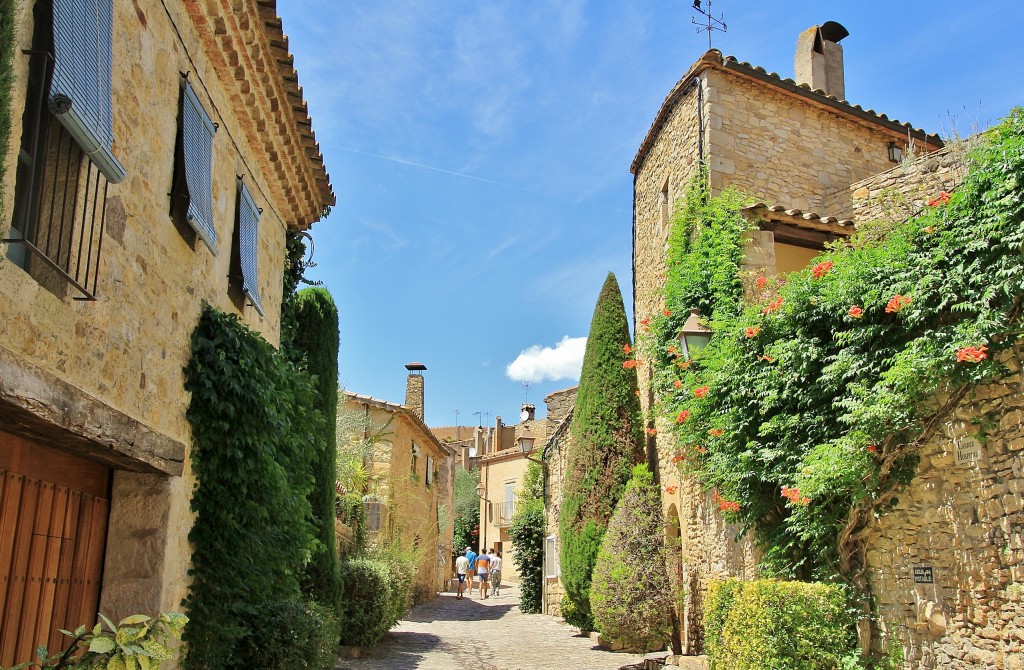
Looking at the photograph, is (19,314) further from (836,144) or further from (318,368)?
(836,144)

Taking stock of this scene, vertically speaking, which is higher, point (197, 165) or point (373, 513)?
point (197, 165)

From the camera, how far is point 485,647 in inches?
500

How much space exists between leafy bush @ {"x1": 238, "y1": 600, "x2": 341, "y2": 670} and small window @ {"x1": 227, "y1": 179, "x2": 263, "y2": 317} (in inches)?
101

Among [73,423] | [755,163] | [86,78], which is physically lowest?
[73,423]

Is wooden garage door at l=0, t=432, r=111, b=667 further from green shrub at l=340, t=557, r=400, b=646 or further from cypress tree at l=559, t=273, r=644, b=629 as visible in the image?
cypress tree at l=559, t=273, r=644, b=629

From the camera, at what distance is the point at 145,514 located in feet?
16.9

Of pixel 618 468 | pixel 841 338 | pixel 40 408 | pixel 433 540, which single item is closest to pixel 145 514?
pixel 40 408

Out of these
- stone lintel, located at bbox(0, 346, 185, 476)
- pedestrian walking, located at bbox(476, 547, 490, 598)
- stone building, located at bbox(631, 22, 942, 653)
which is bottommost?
pedestrian walking, located at bbox(476, 547, 490, 598)

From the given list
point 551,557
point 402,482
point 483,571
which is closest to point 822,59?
point 551,557

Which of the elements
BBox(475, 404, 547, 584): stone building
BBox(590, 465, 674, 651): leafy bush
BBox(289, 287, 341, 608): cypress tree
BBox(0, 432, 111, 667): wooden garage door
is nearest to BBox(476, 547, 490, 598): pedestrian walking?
BBox(475, 404, 547, 584): stone building

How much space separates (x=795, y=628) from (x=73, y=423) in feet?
19.6

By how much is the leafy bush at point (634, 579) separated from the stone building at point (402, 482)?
12.5 ft

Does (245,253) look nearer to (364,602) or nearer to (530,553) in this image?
(364,602)

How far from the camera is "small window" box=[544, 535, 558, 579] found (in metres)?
19.3
